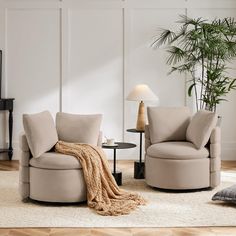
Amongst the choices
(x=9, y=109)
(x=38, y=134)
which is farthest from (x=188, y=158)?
(x=9, y=109)

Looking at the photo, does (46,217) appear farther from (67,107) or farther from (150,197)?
(67,107)

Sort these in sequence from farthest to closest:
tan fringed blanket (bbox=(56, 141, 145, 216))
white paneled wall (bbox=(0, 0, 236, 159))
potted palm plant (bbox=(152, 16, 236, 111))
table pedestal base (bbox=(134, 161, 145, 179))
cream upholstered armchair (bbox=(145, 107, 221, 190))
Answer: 1. white paneled wall (bbox=(0, 0, 236, 159))
2. potted palm plant (bbox=(152, 16, 236, 111))
3. table pedestal base (bbox=(134, 161, 145, 179))
4. cream upholstered armchair (bbox=(145, 107, 221, 190))
5. tan fringed blanket (bbox=(56, 141, 145, 216))

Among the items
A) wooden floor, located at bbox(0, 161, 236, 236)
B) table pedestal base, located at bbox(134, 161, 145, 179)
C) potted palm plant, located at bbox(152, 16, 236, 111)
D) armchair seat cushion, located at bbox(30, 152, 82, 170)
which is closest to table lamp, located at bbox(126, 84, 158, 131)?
table pedestal base, located at bbox(134, 161, 145, 179)

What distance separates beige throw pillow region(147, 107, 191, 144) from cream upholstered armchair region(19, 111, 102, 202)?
2.81 feet

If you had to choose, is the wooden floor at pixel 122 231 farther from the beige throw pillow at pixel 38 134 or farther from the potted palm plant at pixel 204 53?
the potted palm plant at pixel 204 53

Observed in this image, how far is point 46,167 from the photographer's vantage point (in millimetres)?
4859

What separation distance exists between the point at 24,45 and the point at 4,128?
45.8 inches

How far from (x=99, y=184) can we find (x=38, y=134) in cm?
71

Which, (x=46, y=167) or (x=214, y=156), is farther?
(x=214, y=156)

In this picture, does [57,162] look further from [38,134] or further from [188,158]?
[188,158]

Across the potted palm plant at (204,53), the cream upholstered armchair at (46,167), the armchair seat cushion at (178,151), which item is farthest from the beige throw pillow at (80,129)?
the potted palm plant at (204,53)

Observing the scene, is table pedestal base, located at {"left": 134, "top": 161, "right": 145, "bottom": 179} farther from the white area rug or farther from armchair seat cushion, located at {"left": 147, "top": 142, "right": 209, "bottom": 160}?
the white area rug

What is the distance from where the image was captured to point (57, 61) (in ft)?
24.6

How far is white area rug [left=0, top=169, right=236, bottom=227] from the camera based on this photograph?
170 inches
